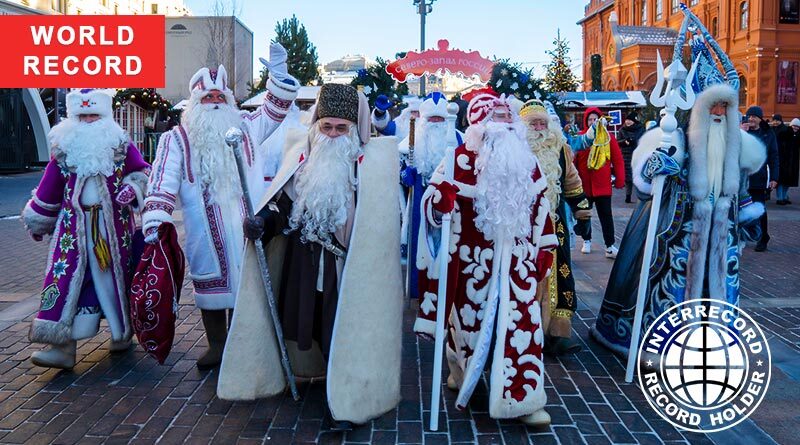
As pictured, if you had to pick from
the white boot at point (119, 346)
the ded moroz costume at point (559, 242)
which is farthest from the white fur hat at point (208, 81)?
the ded moroz costume at point (559, 242)

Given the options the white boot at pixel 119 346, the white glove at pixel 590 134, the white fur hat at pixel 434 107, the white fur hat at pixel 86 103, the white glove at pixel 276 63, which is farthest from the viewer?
the white glove at pixel 590 134

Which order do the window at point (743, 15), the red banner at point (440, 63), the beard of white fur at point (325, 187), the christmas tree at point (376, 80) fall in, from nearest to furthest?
the beard of white fur at point (325, 187) < the red banner at point (440, 63) < the christmas tree at point (376, 80) < the window at point (743, 15)

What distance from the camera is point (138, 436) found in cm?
401

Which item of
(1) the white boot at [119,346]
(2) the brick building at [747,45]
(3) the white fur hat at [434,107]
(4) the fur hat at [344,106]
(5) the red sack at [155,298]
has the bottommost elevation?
(1) the white boot at [119,346]

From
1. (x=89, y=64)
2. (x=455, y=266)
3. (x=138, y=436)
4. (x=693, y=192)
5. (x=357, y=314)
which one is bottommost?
(x=138, y=436)

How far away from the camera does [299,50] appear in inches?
1825

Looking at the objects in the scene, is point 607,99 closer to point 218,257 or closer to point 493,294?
point 218,257

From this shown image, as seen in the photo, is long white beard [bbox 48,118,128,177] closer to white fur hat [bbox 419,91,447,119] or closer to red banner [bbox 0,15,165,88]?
white fur hat [bbox 419,91,447,119]

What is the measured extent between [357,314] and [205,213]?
1554 mm

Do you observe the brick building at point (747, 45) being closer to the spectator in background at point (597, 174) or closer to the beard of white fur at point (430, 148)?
the spectator in background at point (597, 174)

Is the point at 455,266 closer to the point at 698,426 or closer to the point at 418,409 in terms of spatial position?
the point at 418,409

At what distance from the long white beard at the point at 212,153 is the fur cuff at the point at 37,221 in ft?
3.69

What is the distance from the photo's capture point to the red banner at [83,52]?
61.8ft

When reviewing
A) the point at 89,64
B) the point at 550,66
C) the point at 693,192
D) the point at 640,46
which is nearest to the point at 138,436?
the point at 693,192
